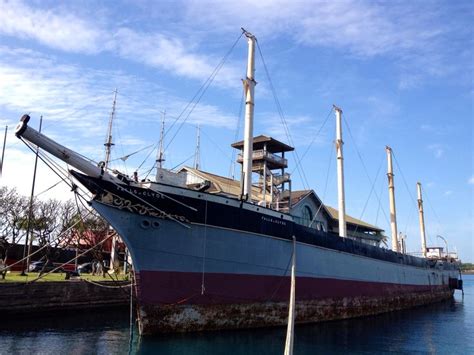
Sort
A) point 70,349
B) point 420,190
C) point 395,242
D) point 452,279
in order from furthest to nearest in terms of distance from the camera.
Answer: point 420,190
point 452,279
point 395,242
point 70,349

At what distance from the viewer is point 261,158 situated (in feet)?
106

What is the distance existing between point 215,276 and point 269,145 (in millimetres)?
17773

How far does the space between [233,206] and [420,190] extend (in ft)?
133

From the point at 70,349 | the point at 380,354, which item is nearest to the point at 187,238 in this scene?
the point at 70,349

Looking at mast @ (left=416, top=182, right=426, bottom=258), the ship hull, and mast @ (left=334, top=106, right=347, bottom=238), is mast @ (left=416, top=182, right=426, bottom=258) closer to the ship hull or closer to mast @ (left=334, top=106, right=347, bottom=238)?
mast @ (left=334, top=106, right=347, bottom=238)

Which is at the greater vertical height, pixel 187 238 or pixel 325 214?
pixel 325 214

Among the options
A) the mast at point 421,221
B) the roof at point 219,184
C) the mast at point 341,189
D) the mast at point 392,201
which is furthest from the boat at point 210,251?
the mast at point 421,221

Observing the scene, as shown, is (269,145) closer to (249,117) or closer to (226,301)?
(249,117)

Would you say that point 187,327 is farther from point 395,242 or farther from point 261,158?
point 395,242

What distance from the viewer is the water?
51.7ft

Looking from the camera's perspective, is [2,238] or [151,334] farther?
[2,238]

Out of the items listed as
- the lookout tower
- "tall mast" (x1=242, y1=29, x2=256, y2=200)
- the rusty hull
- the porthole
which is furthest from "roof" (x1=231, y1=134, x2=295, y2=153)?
the porthole

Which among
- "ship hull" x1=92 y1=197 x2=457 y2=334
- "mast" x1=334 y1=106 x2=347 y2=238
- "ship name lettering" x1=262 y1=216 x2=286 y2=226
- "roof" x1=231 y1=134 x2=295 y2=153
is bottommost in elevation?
"ship hull" x1=92 y1=197 x2=457 y2=334

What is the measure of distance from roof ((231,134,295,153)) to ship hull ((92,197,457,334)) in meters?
12.1
